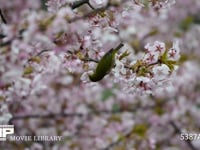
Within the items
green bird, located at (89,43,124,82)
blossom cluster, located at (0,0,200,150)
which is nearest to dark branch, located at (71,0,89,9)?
blossom cluster, located at (0,0,200,150)

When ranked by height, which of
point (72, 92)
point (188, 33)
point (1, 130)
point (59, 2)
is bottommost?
point (1, 130)

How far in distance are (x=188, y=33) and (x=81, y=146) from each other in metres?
1.55

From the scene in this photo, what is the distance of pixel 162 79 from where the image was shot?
129 centimetres

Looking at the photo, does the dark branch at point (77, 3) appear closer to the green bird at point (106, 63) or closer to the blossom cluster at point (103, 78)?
Result: the blossom cluster at point (103, 78)

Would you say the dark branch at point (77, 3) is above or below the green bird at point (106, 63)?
above

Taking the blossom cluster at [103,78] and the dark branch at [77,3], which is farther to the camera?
the dark branch at [77,3]

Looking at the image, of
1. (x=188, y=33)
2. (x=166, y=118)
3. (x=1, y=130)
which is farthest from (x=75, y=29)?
(x=188, y=33)

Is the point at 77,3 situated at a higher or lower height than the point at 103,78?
higher

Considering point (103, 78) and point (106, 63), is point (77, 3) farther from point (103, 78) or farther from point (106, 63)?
point (103, 78)

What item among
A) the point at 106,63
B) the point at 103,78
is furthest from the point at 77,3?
the point at 103,78

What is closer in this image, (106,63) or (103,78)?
(106,63)

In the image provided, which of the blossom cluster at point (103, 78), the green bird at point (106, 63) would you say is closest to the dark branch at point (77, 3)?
the blossom cluster at point (103, 78)

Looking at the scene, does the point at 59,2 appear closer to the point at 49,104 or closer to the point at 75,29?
the point at 75,29

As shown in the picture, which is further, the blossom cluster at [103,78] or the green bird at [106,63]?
the green bird at [106,63]
